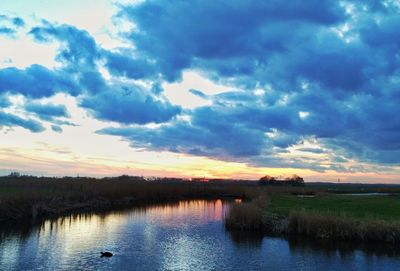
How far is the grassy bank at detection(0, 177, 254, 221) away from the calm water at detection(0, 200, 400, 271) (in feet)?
15.6

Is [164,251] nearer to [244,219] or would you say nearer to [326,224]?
[244,219]

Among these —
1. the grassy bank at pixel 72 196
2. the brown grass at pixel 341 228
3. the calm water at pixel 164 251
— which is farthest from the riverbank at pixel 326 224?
the grassy bank at pixel 72 196

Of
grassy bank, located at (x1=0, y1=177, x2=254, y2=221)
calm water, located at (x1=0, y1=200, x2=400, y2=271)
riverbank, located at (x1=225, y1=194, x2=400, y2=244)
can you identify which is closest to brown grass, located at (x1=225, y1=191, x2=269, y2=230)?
riverbank, located at (x1=225, y1=194, x2=400, y2=244)

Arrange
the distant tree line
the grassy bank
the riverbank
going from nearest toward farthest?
the riverbank < the grassy bank < the distant tree line

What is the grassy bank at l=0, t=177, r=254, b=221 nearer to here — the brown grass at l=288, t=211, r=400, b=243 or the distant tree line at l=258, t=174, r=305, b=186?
the brown grass at l=288, t=211, r=400, b=243

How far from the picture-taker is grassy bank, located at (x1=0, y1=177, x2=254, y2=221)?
133 ft

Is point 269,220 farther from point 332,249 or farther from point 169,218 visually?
point 169,218

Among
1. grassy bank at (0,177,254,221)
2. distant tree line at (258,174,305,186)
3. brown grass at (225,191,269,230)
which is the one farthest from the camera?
distant tree line at (258,174,305,186)

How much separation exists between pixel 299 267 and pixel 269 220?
13.2 metres

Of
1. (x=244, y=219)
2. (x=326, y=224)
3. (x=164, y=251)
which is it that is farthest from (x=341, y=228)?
(x=164, y=251)

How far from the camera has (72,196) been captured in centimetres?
5438

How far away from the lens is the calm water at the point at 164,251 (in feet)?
75.3

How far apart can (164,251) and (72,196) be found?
31.5m

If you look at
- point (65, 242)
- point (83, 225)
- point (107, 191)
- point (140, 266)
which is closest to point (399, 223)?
point (140, 266)
